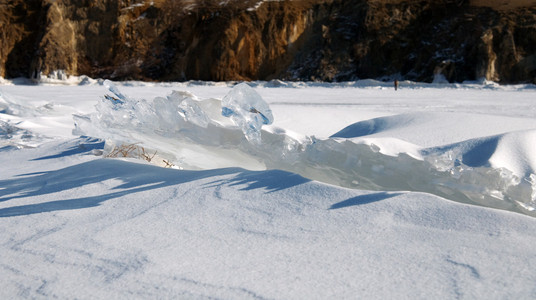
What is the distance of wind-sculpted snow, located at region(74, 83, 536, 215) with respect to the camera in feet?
6.27

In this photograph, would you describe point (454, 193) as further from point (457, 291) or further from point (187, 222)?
point (187, 222)

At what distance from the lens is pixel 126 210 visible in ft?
5.56

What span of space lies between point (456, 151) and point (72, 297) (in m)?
1.76

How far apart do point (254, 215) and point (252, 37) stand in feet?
81.0

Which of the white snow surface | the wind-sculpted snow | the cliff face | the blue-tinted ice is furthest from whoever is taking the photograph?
the cliff face

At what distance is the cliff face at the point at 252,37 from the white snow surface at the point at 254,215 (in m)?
20.8

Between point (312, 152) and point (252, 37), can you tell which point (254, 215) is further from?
point (252, 37)

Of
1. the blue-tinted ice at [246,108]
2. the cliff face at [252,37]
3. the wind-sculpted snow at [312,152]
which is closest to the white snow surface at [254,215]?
the wind-sculpted snow at [312,152]

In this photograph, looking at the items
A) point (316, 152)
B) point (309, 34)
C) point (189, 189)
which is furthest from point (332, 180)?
point (309, 34)

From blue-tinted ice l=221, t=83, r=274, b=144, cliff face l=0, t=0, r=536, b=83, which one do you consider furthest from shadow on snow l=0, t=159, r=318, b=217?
cliff face l=0, t=0, r=536, b=83

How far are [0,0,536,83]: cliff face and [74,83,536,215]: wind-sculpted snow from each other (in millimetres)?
20716

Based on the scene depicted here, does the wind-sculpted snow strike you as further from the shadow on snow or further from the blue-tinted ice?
the shadow on snow

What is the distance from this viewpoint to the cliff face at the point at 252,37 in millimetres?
22656

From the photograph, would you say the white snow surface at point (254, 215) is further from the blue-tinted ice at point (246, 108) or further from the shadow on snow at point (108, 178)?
the blue-tinted ice at point (246, 108)
